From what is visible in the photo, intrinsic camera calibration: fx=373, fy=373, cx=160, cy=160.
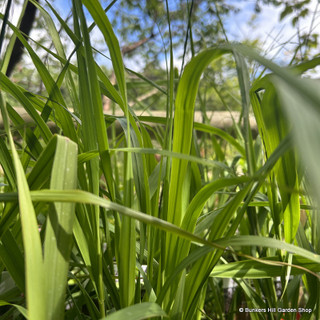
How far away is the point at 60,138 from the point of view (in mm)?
281

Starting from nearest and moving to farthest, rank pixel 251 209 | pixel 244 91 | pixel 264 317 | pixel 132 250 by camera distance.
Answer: pixel 244 91, pixel 132 250, pixel 264 317, pixel 251 209

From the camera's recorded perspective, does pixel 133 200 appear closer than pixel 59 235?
No

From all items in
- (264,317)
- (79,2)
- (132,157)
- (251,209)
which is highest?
(79,2)

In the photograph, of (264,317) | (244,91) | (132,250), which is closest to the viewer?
(244,91)

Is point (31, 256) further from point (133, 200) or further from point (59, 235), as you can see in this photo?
point (133, 200)

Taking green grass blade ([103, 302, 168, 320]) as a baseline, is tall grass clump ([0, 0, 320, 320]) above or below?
above

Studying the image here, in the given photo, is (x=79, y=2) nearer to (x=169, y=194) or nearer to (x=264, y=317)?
(x=169, y=194)

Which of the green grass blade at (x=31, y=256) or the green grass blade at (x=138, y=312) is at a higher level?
the green grass blade at (x=31, y=256)

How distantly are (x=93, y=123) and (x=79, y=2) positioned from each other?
11 cm

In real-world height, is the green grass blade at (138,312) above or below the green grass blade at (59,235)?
below

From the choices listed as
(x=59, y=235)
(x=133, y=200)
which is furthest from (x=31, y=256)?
(x=133, y=200)

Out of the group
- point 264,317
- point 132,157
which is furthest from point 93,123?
point 264,317

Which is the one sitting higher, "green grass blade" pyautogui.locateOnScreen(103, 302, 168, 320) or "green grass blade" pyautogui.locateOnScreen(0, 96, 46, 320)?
"green grass blade" pyautogui.locateOnScreen(0, 96, 46, 320)

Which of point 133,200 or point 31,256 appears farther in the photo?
point 133,200
